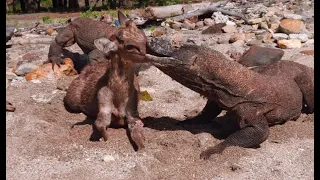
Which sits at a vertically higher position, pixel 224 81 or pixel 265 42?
pixel 224 81

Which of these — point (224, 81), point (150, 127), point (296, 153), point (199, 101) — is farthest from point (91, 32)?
point (296, 153)

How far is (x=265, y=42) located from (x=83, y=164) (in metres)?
5.93

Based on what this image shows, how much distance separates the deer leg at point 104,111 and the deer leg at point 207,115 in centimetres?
98

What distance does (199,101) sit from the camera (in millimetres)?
6582

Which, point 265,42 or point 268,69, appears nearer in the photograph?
point 268,69

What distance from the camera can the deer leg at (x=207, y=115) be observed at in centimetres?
562

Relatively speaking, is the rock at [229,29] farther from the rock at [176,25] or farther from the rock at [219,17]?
the rock at [176,25]

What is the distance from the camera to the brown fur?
4555 mm

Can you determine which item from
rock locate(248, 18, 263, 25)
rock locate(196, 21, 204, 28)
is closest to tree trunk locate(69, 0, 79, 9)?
rock locate(196, 21, 204, 28)

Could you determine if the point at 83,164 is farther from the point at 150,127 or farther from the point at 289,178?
the point at 289,178

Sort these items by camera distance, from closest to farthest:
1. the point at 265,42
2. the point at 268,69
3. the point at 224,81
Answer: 1. the point at 224,81
2. the point at 268,69
3. the point at 265,42

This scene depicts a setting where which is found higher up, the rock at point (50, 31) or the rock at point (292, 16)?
the rock at point (292, 16)

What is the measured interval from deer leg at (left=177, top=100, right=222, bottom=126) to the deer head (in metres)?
1.36

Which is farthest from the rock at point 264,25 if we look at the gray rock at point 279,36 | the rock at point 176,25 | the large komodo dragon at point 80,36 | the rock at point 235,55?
the large komodo dragon at point 80,36
